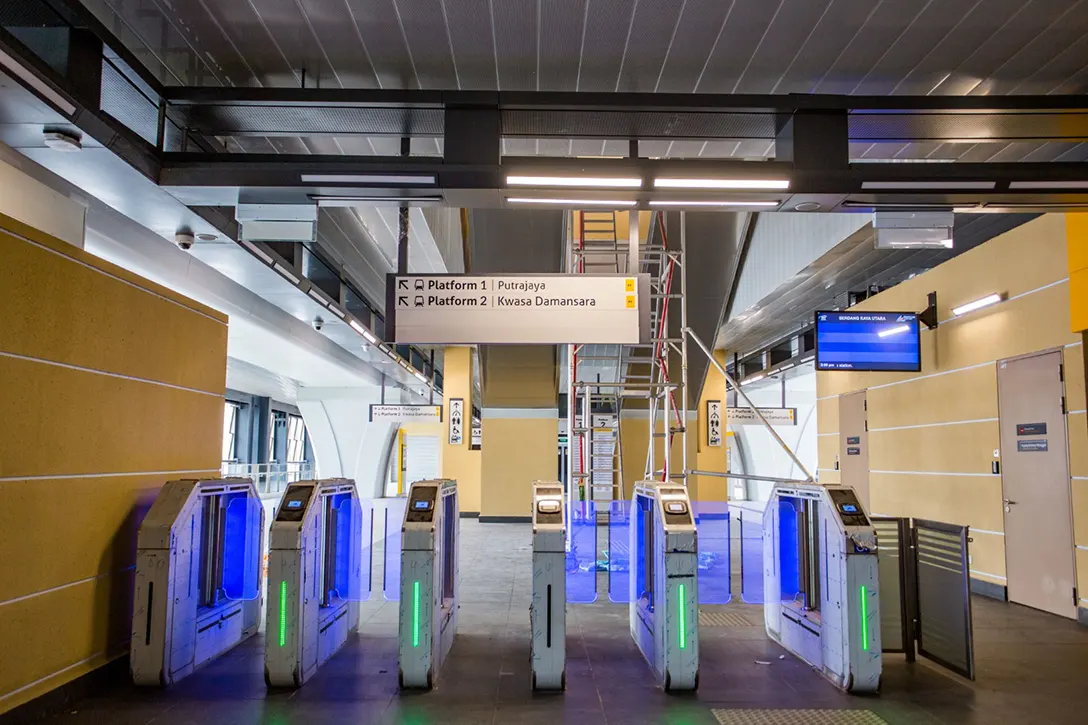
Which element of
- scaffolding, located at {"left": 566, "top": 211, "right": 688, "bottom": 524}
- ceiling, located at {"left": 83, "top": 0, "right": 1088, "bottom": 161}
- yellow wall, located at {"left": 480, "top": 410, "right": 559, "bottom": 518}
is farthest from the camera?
yellow wall, located at {"left": 480, "top": 410, "right": 559, "bottom": 518}

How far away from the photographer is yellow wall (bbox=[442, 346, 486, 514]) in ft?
57.7

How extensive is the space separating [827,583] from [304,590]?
11.6ft

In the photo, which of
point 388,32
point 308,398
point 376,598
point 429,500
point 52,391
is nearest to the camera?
point 388,32

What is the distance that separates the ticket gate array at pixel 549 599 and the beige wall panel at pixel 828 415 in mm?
7680

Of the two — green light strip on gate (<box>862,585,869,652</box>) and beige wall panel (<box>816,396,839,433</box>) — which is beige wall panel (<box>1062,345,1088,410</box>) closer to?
green light strip on gate (<box>862,585,869,652</box>)

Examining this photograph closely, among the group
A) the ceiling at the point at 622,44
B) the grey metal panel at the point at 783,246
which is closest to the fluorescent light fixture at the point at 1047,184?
the ceiling at the point at 622,44

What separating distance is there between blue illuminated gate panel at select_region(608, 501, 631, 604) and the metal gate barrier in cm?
205

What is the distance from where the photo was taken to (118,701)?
4.41 metres

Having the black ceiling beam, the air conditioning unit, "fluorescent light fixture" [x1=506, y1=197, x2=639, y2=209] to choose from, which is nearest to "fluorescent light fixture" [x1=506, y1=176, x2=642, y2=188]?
"fluorescent light fixture" [x1=506, y1=197, x2=639, y2=209]

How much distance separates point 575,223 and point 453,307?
4.55 meters

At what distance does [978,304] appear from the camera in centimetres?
770

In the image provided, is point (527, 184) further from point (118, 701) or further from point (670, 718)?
point (118, 701)

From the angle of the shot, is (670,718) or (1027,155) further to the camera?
(1027,155)

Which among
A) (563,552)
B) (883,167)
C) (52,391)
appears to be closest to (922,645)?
(563,552)
